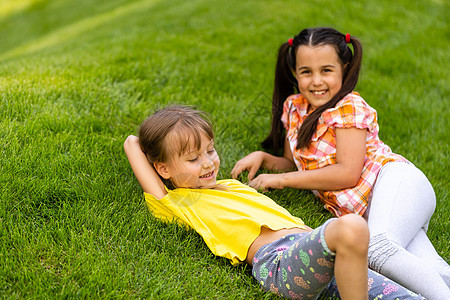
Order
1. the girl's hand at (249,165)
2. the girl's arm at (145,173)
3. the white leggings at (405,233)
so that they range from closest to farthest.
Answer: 1. the white leggings at (405,233)
2. the girl's arm at (145,173)
3. the girl's hand at (249,165)

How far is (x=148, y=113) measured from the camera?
3.69 metres

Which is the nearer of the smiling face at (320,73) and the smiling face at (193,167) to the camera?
the smiling face at (193,167)

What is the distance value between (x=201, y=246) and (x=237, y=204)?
289 millimetres

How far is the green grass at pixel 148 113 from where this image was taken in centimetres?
220

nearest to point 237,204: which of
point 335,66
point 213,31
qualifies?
point 335,66

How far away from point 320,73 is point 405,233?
3.71 ft

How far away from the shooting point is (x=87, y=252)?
2.22m

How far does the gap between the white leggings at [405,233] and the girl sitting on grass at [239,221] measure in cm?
19

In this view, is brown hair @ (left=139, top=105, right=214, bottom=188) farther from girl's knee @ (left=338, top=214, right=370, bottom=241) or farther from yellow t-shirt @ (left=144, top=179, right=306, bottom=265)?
girl's knee @ (left=338, top=214, right=370, bottom=241)

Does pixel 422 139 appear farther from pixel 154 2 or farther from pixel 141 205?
pixel 154 2

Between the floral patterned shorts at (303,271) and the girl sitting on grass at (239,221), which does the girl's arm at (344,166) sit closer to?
the girl sitting on grass at (239,221)

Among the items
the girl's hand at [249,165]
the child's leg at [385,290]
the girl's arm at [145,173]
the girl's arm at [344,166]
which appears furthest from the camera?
the girl's hand at [249,165]

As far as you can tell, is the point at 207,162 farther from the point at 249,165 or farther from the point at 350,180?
the point at 350,180

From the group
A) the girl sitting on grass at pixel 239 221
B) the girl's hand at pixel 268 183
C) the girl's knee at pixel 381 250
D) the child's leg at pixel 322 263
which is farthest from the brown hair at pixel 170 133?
the girl's knee at pixel 381 250
